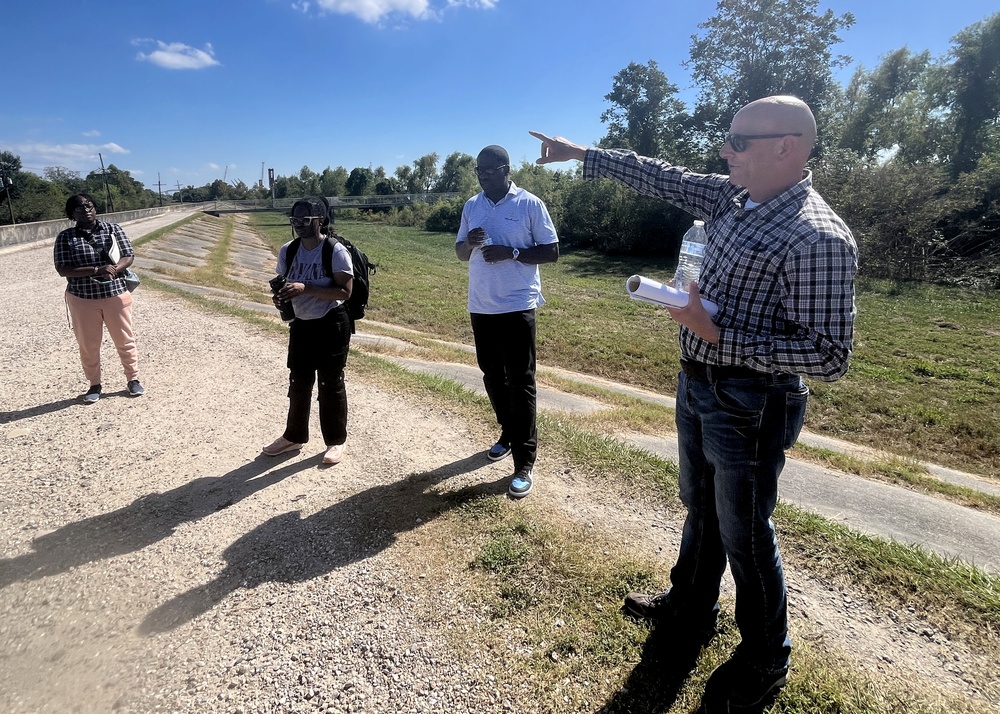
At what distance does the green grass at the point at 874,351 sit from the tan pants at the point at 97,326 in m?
7.44

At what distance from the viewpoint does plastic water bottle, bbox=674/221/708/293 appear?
2.35 metres

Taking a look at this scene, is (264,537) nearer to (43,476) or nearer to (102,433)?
(43,476)

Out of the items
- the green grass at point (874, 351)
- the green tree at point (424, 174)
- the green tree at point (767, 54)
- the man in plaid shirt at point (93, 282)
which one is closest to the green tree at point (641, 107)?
the green tree at point (767, 54)

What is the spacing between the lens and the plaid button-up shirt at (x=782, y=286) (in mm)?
1798

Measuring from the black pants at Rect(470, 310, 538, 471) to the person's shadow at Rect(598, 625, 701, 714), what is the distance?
5.49 feet

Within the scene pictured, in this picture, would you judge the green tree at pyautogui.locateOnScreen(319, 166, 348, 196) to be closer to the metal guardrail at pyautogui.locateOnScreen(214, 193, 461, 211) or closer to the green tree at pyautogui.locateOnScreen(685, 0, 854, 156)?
the metal guardrail at pyautogui.locateOnScreen(214, 193, 461, 211)

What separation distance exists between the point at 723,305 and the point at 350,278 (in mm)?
2848

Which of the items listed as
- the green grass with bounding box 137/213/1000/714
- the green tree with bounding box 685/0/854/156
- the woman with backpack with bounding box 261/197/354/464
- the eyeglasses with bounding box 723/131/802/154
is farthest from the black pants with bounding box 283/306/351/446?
the green tree with bounding box 685/0/854/156

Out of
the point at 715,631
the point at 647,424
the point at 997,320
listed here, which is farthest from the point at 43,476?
the point at 997,320

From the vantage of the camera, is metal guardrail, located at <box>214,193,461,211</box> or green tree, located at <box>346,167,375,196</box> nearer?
metal guardrail, located at <box>214,193,461,211</box>

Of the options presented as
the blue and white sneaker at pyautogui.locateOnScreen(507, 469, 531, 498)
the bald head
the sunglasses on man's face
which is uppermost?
the bald head

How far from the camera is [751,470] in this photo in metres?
2.05

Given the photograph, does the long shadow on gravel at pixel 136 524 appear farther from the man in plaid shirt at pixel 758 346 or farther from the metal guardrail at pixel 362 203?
the metal guardrail at pixel 362 203

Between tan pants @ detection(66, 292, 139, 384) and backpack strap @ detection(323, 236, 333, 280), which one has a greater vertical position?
backpack strap @ detection(323, 236, 333, 280)
